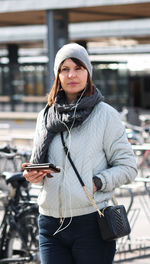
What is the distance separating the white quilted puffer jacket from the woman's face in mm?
133

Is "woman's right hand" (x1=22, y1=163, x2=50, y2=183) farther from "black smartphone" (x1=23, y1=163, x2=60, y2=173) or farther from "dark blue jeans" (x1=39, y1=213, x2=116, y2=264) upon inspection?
"dark blue jeans" (x1=39, y1=213, x2=116, y2=264)

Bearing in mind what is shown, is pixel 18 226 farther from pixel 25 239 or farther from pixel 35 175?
pixel 35 175

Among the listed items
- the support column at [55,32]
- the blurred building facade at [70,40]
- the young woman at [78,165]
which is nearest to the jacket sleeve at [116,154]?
the young woman at [78,165]

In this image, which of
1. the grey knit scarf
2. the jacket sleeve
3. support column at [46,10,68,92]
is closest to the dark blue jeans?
the jacket sleeve

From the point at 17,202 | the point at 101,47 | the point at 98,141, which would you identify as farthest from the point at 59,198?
the point at 101,47

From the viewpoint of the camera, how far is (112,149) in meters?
3.14

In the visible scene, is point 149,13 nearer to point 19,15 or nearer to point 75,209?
point 19,15

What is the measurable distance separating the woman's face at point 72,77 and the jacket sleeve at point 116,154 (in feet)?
0.60

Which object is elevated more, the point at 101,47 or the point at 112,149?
the point at 101,47

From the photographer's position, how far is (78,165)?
121 inches

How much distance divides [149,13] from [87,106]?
429 inches

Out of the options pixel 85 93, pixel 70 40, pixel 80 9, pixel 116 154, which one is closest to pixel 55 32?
pixel 80 9

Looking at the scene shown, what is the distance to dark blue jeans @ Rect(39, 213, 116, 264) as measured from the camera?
3.08 metres

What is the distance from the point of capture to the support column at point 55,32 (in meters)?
13.1
